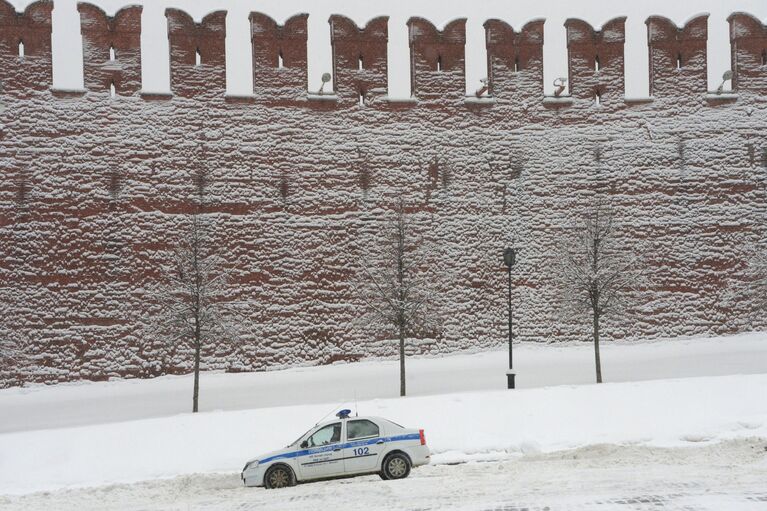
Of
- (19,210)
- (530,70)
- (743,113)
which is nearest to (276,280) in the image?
(19,210)

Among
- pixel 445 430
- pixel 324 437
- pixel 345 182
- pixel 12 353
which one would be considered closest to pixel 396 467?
pixel 324 437

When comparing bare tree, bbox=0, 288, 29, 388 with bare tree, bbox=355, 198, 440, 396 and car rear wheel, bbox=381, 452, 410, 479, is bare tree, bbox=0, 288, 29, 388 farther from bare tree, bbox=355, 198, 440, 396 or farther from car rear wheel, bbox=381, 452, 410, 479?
car rear wheel, bbox=381, 452, 410, 479

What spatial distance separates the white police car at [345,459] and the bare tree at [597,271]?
719cm

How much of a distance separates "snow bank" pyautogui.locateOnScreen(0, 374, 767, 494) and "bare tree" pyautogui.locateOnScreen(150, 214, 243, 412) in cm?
268

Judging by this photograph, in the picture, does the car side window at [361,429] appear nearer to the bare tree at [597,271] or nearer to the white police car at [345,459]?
the white police car at [345,459]

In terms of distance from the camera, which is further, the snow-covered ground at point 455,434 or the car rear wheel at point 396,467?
the car rear wheel at point 396,467

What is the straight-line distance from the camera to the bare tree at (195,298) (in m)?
17.6

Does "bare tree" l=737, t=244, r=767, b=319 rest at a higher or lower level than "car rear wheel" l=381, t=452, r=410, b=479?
higher

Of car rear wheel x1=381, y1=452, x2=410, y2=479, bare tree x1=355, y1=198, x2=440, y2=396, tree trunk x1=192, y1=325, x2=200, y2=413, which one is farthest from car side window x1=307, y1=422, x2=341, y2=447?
bare tree x1=355, y1=198, x2=440, y2=396

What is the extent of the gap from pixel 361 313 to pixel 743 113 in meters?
10.3

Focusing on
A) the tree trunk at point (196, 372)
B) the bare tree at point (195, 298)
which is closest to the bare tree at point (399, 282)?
the bare tree at point (195, 298)

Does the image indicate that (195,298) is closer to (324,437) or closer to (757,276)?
(324,437)

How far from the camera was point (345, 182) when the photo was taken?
20.1 meters

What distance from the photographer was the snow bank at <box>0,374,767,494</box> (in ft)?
43.1
